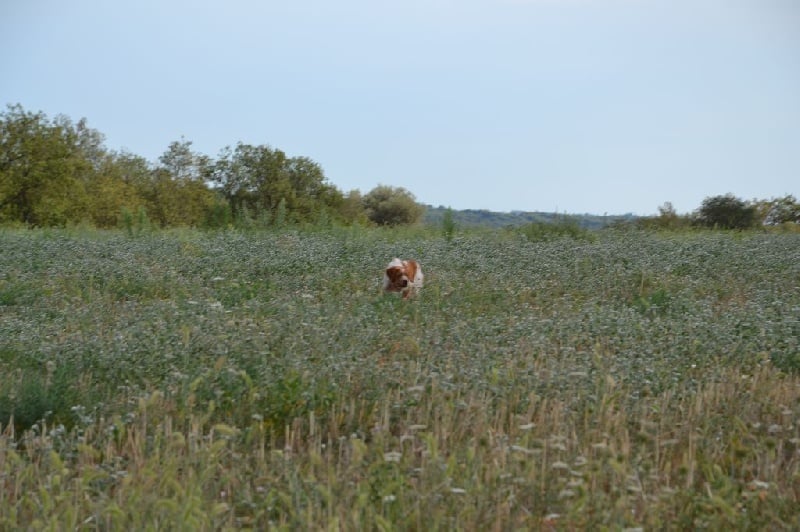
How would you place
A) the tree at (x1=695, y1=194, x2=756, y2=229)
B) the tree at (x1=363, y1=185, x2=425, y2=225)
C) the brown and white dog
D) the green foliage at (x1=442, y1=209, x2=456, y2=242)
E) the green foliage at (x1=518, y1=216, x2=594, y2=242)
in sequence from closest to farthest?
the brown and white dog < the green foliage at (x1=518, y1=216, x2=594, y2=242) < the green foliage at (x1=442, y1=209, x2=456, y2=242) < the tree at (x1=695, y1=194, x2=756, y2=229) < the tree at (x1=363, y1=185, x2=425, y2=225)

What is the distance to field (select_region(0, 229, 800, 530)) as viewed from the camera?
392 cm

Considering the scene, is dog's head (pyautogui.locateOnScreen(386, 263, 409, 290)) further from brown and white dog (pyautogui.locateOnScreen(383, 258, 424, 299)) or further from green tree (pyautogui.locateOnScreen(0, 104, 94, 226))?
green tree (pyautogui.locateOnScreen(0, 104, 94, 226))

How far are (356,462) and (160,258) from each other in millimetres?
8824

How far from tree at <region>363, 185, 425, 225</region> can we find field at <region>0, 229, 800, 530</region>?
49.6 meters

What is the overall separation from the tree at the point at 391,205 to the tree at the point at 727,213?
102ft

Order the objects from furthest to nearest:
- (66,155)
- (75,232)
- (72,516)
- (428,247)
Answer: (66,155), (75,232), (428,247), (72,516)

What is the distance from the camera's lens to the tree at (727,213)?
27.3 meters

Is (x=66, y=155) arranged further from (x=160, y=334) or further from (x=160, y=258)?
(x=160, y=334)

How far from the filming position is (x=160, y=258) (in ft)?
40.1

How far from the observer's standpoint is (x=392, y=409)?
5262 mm

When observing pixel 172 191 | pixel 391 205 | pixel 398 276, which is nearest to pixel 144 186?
pixel 172 191

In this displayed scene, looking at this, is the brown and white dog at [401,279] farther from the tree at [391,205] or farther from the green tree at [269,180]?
the tree at [391,205]

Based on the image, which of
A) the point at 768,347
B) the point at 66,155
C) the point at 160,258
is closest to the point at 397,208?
the point at 66,155

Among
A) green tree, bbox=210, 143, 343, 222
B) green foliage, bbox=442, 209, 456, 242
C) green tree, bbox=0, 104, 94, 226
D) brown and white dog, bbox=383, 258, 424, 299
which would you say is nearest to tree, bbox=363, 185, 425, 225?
green tree, bbox=210, 143, 343, 222
